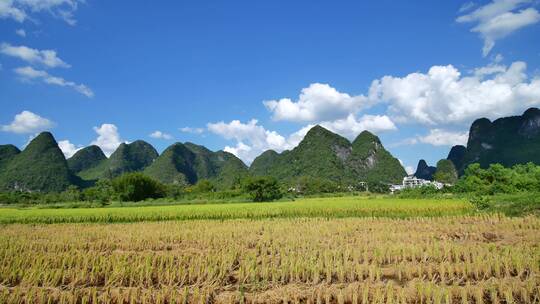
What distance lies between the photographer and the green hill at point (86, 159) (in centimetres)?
12975

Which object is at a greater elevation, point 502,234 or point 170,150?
point 170,150

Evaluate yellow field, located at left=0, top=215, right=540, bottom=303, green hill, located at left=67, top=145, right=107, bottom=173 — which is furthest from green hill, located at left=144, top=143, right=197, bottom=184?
yellow field, located at left=0, top=215, right=540, bottom=303

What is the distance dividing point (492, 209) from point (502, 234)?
10091mm

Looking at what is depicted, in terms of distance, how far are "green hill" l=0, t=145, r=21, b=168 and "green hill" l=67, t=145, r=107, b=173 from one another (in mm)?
27355

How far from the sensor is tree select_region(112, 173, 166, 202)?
54487mm

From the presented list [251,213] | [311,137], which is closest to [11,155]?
[311,137]

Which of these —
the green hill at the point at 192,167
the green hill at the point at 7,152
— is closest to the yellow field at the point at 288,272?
the green hill at the point at 192,167

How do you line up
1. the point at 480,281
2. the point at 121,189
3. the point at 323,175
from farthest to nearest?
the point at 323,175 < the point at 121,189 < the point at 480,281

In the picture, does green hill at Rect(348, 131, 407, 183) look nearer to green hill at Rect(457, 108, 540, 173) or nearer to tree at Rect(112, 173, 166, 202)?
green hill at Rect(457, 108, 540, 173)

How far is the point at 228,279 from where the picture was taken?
7.92 metres

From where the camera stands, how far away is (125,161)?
122 metres

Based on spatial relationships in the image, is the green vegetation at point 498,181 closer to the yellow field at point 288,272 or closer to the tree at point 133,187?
the yellow field at point 288,272

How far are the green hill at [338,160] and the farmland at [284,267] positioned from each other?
82.5 m

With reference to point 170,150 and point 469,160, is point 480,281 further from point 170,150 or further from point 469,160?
point 170,150
